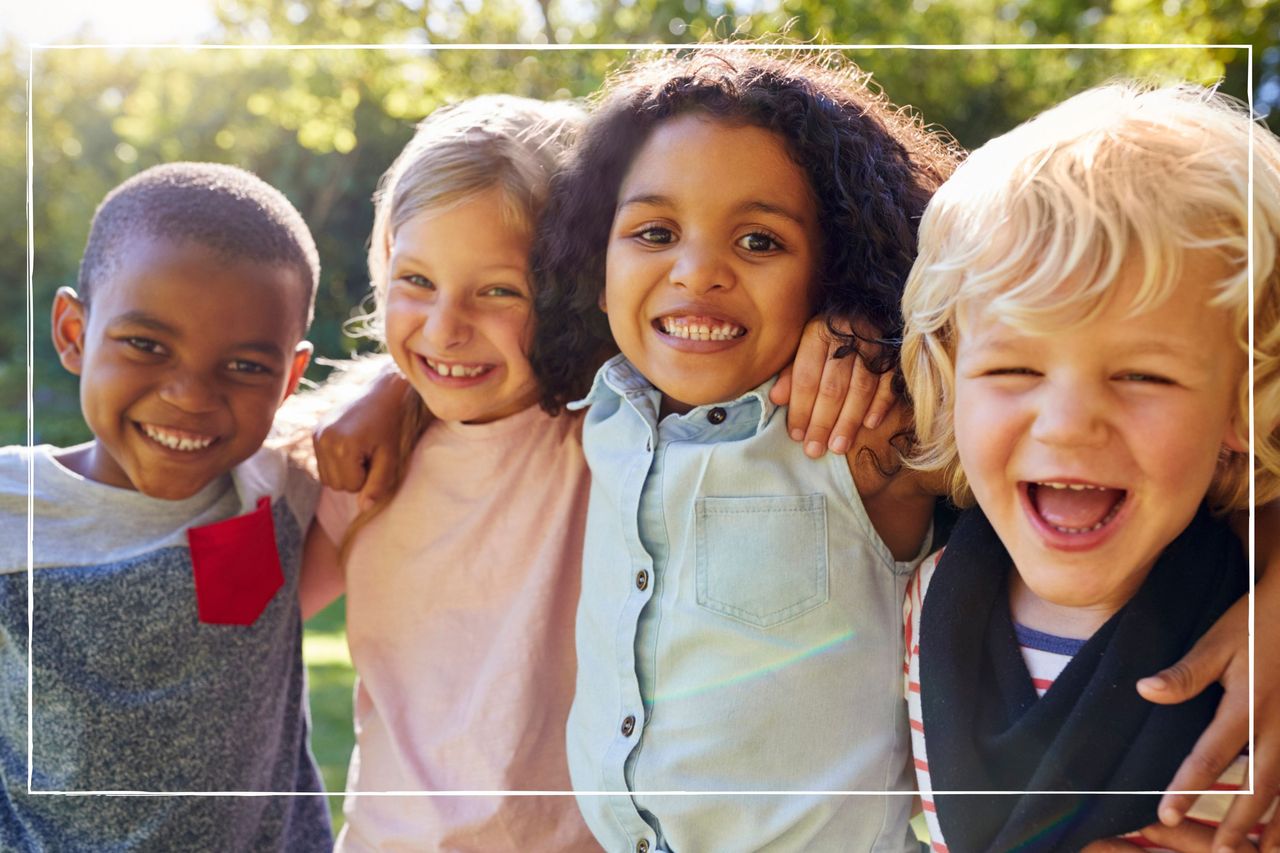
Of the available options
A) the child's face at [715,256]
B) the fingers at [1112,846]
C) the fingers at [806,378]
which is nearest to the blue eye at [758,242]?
the child's face at [715,256]

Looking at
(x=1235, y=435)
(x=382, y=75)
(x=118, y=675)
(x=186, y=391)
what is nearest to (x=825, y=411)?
(x=1235, y=435)

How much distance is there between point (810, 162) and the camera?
4.86 feet

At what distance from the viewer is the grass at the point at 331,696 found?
3256mm

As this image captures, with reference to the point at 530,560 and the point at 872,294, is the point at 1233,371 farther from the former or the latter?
the point at 530,560

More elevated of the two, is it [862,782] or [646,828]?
[862,782]

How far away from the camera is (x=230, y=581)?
67.3 inches

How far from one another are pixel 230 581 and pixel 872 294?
102 cm

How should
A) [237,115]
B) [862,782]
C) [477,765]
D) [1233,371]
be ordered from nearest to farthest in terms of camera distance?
[1233,371] → [862,782] → [477,765] → [237,115]

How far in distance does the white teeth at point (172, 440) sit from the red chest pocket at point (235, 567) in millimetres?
124

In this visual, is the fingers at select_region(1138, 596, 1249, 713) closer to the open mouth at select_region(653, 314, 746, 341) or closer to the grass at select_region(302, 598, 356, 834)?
the open mouth at select_region(653, 314, 746, 341)

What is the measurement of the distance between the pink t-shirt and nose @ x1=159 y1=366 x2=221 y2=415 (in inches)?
11.8

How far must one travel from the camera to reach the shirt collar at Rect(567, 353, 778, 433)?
1.49 meters

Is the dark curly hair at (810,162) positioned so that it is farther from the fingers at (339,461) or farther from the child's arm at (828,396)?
the fingers at (339,461)

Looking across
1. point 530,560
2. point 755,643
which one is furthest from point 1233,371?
point 530,560
